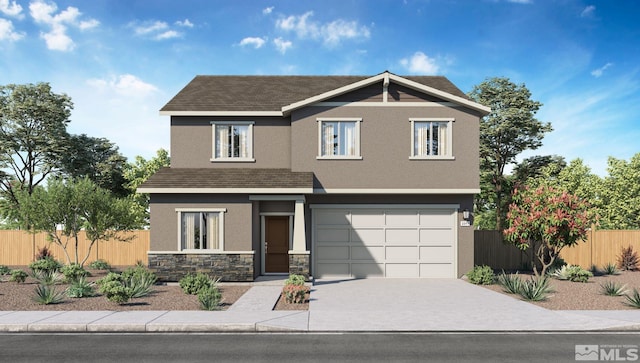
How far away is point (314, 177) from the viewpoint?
1883cm

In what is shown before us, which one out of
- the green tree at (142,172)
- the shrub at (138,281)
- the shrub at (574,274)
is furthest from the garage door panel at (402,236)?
the green tree at (142,172)

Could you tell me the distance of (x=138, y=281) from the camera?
15.4m

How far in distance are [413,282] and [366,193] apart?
3.98 meters

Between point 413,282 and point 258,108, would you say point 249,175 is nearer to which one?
point 258,108

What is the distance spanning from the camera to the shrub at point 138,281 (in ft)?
46.2

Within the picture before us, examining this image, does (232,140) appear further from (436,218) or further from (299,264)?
(436,218)

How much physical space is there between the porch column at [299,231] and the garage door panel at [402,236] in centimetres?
375

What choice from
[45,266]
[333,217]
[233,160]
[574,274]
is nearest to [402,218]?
[333,217]

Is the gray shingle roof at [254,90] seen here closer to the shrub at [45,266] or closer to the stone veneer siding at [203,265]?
the stone veneer siding at [203,265]

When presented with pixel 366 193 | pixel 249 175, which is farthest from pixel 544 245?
pixel 249 175

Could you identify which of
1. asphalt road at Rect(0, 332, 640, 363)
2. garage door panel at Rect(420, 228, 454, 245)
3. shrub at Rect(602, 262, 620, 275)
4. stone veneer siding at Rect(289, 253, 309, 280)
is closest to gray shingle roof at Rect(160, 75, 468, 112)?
Answer: garage door panel at Rect(420, 228, 454, 245)

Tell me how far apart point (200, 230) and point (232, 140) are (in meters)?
4.27

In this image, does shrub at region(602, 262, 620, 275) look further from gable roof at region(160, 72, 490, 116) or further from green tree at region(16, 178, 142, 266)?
green tree at region(16, 178, 142, 266)

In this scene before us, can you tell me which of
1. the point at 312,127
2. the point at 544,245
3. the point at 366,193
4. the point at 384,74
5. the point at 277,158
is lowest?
the point at 544,245
